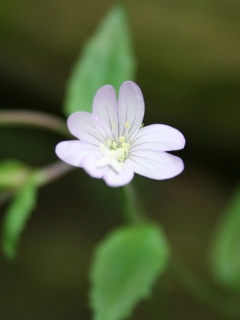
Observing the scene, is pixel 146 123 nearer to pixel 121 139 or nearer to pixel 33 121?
pixel 33 121

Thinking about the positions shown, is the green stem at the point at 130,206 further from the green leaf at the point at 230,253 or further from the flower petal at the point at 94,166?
the green leaf at the point at 230,253

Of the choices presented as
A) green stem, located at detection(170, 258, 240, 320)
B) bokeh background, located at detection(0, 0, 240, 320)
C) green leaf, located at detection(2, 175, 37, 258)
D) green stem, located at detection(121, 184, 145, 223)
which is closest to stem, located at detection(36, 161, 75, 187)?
green leaf, located at detection(2, 175, 37, 258)

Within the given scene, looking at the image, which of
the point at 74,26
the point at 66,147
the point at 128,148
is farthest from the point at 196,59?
the point at 66,147

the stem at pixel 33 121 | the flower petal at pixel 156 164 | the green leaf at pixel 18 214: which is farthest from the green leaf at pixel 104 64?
the flower petal at pixel 156 164

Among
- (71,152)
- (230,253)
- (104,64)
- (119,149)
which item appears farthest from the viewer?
(230,253)

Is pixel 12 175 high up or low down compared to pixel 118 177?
down

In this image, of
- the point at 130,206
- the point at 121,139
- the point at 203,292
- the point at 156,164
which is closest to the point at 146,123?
the point at 203,292
